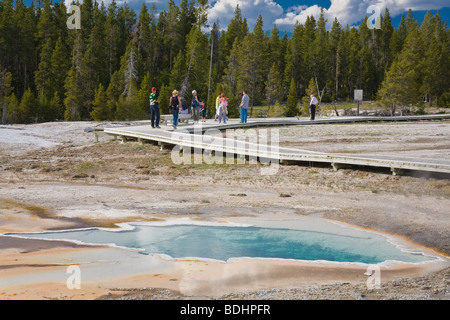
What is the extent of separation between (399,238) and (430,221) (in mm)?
1261

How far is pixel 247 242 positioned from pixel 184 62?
64790 mm

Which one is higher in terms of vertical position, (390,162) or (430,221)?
(390,162)

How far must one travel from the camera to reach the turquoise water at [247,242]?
8.03m

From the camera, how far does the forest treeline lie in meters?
59.9

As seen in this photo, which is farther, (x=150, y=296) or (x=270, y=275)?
(x=270, y=275)

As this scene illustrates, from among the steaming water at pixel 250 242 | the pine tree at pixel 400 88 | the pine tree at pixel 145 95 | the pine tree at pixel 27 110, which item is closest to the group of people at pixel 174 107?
the steaming water at pixel 250 242

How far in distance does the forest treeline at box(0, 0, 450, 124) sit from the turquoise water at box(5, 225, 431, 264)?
42.7 m

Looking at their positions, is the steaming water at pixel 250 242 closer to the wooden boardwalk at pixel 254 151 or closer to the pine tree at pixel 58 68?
the wooden boardwalk at pixel 254 151

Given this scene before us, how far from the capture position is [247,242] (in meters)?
8.77

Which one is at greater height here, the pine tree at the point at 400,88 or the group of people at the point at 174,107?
the pine tree at the point at 400,88

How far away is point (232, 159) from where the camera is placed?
1703cm
